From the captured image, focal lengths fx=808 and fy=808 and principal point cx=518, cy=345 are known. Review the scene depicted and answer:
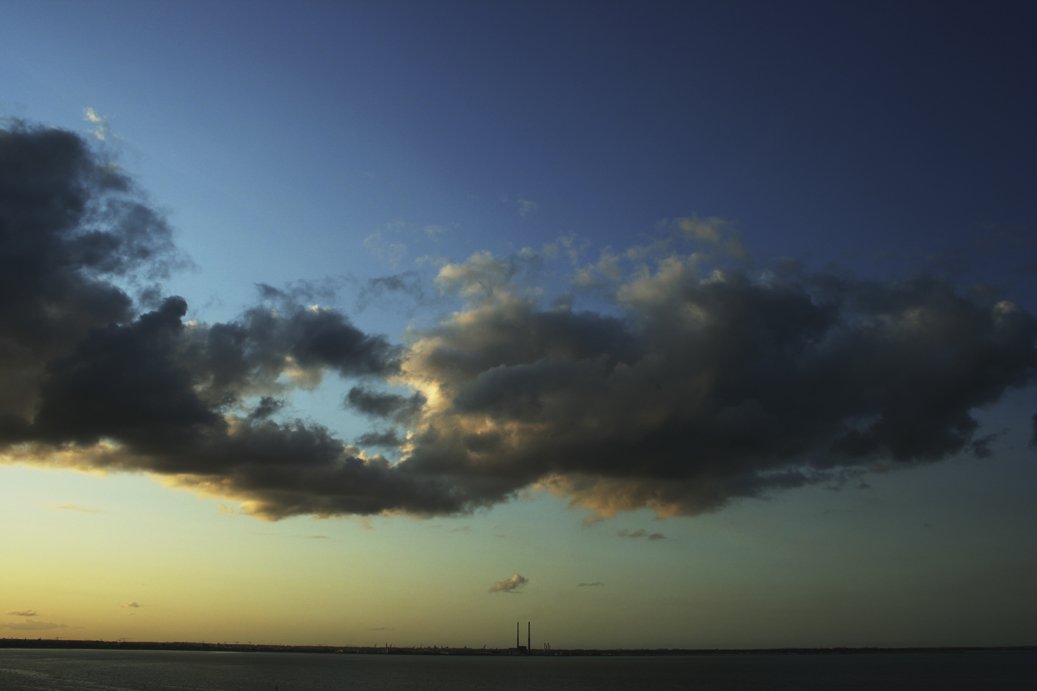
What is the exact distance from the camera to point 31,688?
190875 millimetres

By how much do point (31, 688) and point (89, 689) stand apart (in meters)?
12.4

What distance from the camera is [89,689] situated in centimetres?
19588
